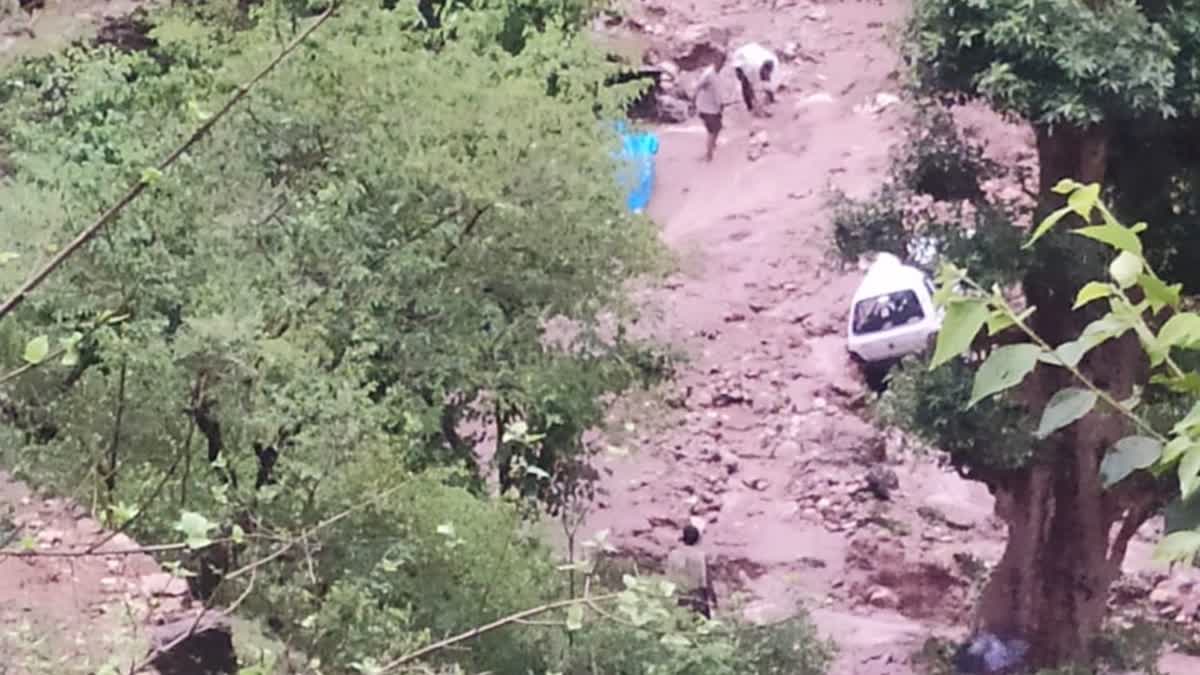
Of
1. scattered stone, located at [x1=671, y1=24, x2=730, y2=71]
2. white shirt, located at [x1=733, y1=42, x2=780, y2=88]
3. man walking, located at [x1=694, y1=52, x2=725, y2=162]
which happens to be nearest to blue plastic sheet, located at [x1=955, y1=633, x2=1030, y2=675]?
man walking, located at [x1=694, y1=52, x2=725, y2=162]

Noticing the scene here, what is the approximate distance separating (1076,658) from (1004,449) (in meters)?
1.42

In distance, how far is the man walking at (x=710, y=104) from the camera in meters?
15.7

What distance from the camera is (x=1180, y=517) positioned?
1.15 m

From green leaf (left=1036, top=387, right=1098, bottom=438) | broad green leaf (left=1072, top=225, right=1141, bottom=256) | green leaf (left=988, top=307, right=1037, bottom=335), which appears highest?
broad green leaf (left=1072, top=225, right=1141, bottom=256)

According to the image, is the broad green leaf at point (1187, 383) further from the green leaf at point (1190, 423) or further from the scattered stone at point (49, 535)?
the scattered stone at point (49, 535)

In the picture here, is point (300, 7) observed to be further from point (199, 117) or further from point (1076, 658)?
point (199, 117)

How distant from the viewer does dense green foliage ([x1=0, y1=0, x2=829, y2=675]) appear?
5.94m

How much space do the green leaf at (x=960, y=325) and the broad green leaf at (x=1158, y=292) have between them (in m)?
0.12

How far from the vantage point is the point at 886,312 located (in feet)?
41.3

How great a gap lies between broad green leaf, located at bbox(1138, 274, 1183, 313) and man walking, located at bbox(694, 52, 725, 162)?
48.3ft

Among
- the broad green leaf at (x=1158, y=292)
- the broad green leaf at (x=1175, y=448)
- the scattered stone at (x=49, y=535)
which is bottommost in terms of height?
the scattered stone at (x=49, y=535)

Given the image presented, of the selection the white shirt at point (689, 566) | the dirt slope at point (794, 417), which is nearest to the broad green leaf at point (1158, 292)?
the dirt slope at point (794, 417)

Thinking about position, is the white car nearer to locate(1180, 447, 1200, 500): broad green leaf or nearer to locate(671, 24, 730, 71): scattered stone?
locate(671, 24, 730, 71): scattered stone

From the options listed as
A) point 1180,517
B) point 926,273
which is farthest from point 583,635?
point 1180,517
